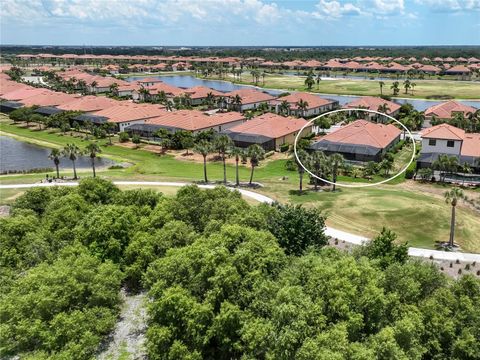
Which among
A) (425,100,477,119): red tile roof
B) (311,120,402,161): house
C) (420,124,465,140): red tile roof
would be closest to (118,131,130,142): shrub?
(311,120,402,161): house

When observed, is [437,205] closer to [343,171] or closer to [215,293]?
[343,171]

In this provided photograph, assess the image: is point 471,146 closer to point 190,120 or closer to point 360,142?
point 360,142

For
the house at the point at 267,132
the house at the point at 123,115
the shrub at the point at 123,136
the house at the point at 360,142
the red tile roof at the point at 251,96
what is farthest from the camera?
the red tile roof at the point at 251,96

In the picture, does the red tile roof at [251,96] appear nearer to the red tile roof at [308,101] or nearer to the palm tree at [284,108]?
the red tile roof at [308,101]

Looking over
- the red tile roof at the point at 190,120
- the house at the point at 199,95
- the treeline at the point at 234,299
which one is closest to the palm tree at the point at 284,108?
the red tile roof at the point at 190,120

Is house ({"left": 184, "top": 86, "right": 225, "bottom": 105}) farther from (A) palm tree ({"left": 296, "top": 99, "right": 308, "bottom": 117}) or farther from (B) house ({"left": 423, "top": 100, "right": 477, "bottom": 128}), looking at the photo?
(B) house ({"left": 423, "top": 100, "right": 477, "bottom": 128})

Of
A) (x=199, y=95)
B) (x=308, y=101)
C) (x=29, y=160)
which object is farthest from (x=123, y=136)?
(x=308, y=101)

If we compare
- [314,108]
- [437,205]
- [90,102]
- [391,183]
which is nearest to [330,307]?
[437,205]
